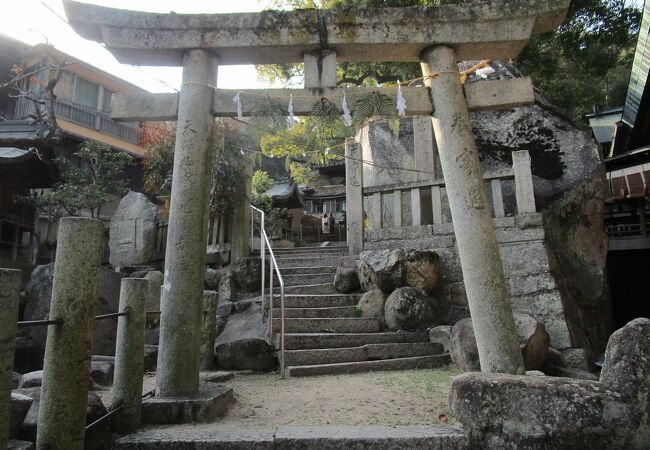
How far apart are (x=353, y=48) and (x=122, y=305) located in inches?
137

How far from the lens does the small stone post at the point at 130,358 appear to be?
3152mm

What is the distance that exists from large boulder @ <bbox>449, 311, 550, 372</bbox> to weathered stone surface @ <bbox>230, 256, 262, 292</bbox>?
14.4 ft

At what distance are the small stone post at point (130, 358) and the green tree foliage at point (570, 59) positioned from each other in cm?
781

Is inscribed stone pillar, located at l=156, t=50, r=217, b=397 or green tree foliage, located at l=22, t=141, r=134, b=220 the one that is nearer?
inscribed stone pillar, located at l=156, t=50, r=217, b=397

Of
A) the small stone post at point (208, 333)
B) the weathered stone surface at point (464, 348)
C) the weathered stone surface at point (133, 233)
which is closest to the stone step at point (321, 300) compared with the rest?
the small stone post at point (208, 333)

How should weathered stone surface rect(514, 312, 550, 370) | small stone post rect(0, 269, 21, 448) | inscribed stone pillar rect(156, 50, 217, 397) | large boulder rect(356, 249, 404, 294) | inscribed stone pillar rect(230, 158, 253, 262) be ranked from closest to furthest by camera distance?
small stone post rect(0, 269, 21, 448) → inscribed stone pillar rect(156, 50, 217, 397) → weathered stone surface rect(514, 312, 550, 370) → large boulder rect(356, 249, 404, 294) → inscribed stone pillar rect(230, 158, 253, 262)

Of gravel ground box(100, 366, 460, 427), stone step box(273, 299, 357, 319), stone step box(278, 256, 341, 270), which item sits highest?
stone step box(278, 256, 341, 270)

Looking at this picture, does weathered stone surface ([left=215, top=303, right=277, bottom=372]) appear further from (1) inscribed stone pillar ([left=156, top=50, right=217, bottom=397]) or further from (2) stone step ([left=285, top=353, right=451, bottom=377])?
(1) inscribed stone pillar ([left=156, top=50, right=217, bottom=397])

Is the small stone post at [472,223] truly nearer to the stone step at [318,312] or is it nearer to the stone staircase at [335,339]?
the stone staircase at [335,339]

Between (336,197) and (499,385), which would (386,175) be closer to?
(499,385)

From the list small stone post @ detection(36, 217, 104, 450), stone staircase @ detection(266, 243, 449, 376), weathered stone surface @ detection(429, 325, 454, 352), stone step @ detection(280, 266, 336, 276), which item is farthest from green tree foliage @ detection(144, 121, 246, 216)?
small stone post @ detection(36, 217, 104, 450)

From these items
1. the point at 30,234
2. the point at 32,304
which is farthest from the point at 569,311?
the point at 30,234

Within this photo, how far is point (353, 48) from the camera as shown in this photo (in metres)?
4.44

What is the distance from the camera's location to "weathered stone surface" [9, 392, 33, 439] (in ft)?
7.98
